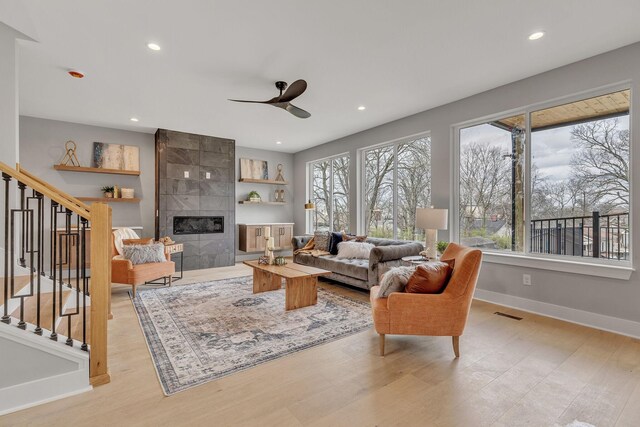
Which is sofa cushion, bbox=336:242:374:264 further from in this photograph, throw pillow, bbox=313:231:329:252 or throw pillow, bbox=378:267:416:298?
throw pillow, bbox=378:267:416:298

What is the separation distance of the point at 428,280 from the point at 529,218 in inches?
86.0

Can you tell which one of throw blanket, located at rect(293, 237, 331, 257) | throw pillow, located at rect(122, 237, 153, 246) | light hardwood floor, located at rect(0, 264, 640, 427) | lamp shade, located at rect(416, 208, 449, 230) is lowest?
light hardwood floor, located at rect(0, 264, 640, 427)

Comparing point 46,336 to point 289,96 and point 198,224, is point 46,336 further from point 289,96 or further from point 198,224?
point 198,224

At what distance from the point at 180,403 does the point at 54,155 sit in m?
5.67

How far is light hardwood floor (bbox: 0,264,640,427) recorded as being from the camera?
176 cm

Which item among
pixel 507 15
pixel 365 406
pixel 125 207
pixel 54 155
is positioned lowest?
pixel 365 406

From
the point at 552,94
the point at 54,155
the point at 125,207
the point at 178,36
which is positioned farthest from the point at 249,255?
the point at 552,94

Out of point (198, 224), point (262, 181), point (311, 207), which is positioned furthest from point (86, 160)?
point (311, 207)

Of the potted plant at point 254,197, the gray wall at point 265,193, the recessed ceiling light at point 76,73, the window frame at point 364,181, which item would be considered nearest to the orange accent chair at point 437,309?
the window frame at point 364,181

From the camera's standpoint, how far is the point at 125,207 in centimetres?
595

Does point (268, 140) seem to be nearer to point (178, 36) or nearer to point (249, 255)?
point (249, 255)

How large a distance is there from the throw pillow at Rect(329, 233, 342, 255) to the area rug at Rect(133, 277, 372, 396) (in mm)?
1036

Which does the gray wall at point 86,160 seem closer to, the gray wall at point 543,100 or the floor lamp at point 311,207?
the floor lamp at point 311,207

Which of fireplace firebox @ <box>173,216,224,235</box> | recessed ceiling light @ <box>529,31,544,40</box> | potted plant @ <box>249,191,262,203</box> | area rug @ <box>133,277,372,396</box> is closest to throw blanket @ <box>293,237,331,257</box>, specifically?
area rug @ <box>133,277,372,396</box>
